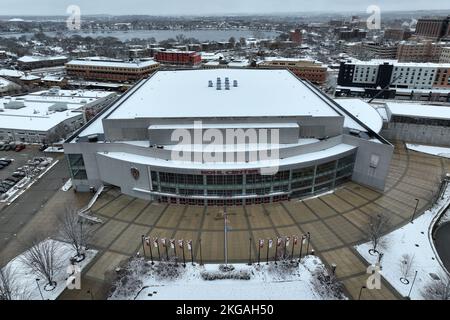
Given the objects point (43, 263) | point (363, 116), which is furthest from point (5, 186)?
point (363, 116)

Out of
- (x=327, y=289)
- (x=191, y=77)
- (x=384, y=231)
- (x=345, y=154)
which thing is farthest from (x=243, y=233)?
(x=191, y=77)

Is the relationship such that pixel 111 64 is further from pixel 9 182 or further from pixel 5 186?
pixel 5 186

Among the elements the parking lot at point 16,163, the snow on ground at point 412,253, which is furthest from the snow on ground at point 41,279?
the snow on ground at point 412,253

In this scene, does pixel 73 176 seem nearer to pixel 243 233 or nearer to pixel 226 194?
pixel 226 194

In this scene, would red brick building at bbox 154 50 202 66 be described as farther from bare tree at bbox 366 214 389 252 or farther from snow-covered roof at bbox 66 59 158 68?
bare tree at bbox 366 214 389 252

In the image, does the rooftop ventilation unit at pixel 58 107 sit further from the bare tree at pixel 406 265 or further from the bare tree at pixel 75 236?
the bare tree at pixel 406 265

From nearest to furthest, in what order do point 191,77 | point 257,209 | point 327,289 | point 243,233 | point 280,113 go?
1. point 327,289
2. point 243,233
3. point 257,209
4. point 280,113
5. point 191,77

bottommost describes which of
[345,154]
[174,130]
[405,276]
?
[405,276]
